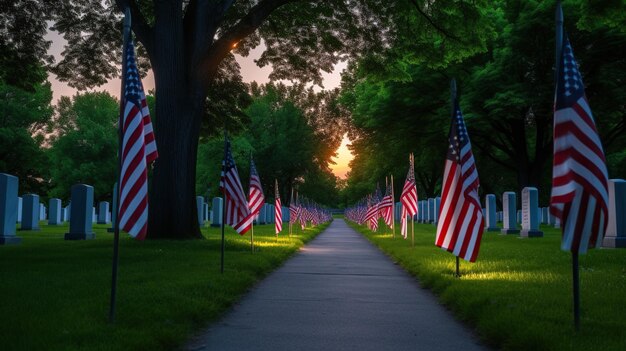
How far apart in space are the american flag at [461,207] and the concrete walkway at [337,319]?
945 mm

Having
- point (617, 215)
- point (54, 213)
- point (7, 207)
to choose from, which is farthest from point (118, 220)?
point (54, 213)

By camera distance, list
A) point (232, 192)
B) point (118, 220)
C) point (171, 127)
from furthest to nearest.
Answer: point (171, 127) → point (232, 192) → point (118, 220)

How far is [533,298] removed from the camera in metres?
7.86

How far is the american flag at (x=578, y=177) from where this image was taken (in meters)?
5.93

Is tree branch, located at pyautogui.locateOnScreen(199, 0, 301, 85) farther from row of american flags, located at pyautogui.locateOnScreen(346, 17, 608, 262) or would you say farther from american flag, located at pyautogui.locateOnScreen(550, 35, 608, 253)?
american flag, located at pyautogui.locateOnScreen(550, 35, 608, 253)

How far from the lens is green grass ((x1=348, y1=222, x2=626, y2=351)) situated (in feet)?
18.9

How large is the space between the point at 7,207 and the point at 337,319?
13287 millimetres

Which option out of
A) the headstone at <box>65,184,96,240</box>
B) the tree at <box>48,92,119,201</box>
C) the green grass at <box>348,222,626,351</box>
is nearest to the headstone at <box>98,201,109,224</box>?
the headstone at <box>65,184,96,240</box>

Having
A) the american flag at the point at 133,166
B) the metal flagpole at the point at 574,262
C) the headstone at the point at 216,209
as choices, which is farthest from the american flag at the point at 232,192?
the headstone at the point at 216,209

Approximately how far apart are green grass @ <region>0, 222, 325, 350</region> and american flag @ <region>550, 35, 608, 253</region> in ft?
13.3

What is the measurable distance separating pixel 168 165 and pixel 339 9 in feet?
26.7

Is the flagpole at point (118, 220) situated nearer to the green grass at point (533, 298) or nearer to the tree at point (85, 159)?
the green grass at point (533, 298)

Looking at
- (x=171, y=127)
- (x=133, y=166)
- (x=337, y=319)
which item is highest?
(x=171, y=127)

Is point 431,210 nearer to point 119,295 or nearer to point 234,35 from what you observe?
point 234,35
